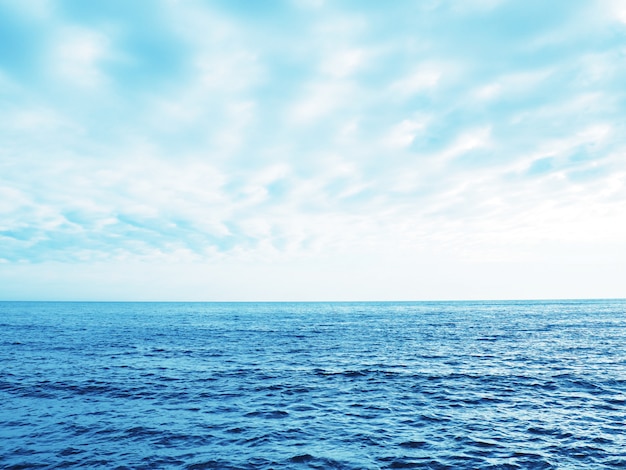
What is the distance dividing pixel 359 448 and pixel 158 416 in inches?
495

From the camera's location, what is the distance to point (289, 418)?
24406 millimetres

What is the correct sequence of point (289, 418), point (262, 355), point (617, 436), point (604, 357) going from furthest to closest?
point (262, 355)
point (604, 357)
point (289, 418)
point (617, 436)

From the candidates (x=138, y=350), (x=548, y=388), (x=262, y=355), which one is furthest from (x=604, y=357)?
(x=138, y=350)

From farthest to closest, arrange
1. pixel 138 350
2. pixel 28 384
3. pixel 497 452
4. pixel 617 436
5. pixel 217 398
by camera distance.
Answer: pixel 138 350 → pixel 28 384 → pixel 217 398 → pixel 617 436 → pixel 497 452

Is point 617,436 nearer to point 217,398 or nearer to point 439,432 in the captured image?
point 439,432

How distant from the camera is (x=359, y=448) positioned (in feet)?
64.8

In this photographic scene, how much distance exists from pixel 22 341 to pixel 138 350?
937 inches

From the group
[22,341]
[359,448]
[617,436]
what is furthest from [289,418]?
[22,341]

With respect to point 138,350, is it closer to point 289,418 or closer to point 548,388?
point 289,418

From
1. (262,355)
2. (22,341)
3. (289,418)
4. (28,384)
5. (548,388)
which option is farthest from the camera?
(22,341)

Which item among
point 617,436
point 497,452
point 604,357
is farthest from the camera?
point 604,357

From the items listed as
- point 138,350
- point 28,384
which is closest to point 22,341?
point 138,350

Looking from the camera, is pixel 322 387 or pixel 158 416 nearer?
pixel 158 416

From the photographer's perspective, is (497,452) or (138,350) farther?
(138,350)
